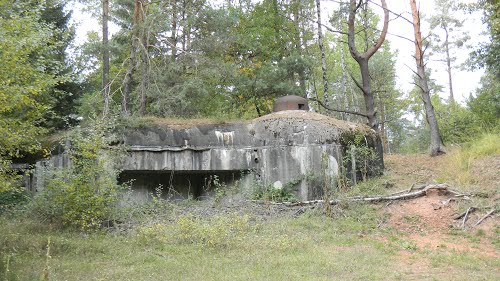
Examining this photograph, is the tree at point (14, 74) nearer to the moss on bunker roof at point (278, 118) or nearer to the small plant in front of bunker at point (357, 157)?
the moss on bunker roof at point (278, 118)

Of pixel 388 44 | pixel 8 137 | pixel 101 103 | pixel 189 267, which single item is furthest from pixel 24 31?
pixel 388 44

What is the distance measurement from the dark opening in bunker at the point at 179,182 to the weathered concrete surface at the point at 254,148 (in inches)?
15.1

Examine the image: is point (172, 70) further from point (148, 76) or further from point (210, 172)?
point (210, 172)

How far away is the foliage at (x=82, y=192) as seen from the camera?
10.5m

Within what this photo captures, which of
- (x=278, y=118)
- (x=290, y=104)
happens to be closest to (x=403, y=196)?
(x=278, y=118)

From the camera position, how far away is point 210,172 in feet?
48.1

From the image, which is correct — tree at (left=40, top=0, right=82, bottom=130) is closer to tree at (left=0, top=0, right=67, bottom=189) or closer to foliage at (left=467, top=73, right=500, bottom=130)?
tree at (left=0, top=0, right=67, bottom=189)

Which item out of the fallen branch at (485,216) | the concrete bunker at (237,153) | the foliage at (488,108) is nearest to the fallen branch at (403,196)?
the fallen branch at (485,216)

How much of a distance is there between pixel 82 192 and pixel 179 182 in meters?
4.85

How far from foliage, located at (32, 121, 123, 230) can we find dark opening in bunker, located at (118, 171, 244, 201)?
314 cm

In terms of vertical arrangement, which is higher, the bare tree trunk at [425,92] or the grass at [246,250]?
the bare tree trunk at [425,92]

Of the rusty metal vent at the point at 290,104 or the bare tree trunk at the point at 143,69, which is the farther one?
the bare tree trunk at the point at 143,69

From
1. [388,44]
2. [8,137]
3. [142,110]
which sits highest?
[388,44]

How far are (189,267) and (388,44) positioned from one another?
32.6 metres
